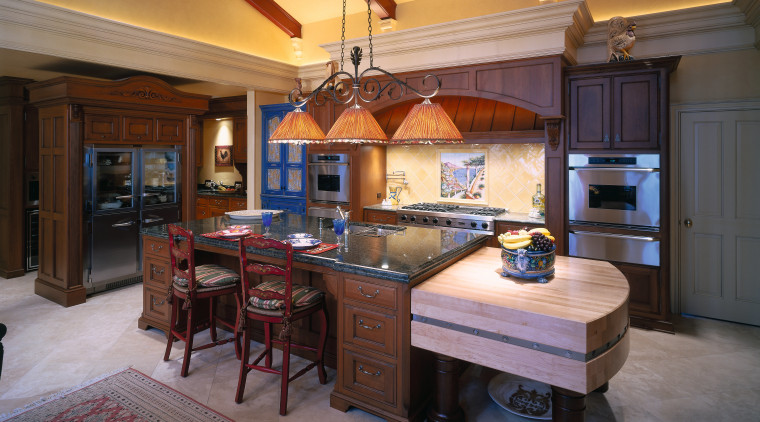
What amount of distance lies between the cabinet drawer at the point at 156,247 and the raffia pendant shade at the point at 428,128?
2227mm

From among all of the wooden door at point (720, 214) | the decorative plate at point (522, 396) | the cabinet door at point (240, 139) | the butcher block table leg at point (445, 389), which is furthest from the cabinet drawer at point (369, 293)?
the cabinet door at point (240, 139)

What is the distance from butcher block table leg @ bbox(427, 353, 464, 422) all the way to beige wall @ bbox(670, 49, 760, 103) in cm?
370

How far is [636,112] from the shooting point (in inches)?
154

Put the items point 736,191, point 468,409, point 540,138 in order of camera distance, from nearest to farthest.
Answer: point 468,409 → point 736,191 → point 540,138

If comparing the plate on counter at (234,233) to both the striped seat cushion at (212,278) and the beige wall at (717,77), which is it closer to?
the striped seat cushion at (212,278)

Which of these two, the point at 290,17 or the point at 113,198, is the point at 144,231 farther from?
the point at 290,17

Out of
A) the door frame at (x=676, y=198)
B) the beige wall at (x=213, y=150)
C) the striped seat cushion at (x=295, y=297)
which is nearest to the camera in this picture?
the striped seat cushion at (x=295, y=297)

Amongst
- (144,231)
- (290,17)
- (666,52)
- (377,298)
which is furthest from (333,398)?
(290,17)

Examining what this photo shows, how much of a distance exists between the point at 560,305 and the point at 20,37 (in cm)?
481

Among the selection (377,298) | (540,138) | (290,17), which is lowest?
(377,298)

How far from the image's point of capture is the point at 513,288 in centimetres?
225

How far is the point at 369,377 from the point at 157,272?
7.26 feet

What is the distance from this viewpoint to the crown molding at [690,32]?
3891 millimetres

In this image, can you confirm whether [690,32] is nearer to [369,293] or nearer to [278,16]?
[369,293]
